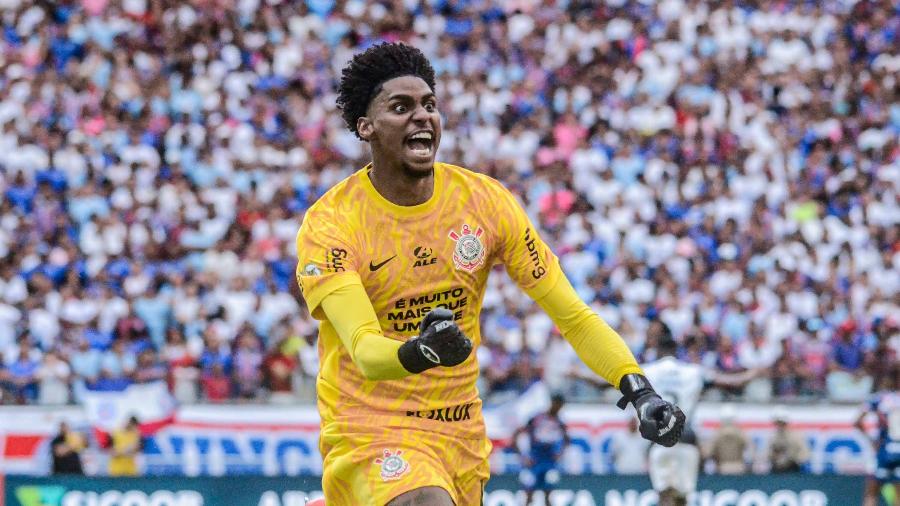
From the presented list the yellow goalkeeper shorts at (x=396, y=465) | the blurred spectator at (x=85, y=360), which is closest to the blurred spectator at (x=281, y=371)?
the blurred spectator at (x=85, y=360)

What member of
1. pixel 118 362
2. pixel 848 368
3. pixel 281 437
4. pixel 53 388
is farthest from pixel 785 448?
pixel 53 388

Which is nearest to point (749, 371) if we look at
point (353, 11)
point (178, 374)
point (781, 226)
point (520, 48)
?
point (781, 226)

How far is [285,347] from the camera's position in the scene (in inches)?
641

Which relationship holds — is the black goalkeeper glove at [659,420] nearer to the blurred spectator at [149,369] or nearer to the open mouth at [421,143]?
the open mouth at [421,143]

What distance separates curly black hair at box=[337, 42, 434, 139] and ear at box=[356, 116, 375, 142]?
1.0 inches

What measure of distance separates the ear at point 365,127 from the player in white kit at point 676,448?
22.0ft

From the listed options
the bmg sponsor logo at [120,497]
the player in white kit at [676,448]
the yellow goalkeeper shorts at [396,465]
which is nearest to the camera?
the yellow goalkeeper shorts at [396,465]

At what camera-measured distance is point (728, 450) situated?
1490 centimetres

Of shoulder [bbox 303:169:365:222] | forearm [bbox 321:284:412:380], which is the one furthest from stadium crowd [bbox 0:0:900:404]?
forearm [bbox 321:284:412:380]

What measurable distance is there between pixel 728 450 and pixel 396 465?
946 centimetres

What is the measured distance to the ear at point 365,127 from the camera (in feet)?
20.0

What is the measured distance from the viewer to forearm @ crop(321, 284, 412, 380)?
5.49 meters

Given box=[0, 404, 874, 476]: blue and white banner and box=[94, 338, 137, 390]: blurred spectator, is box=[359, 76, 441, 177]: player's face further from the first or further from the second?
box=[94, 338, 137, 390]: blurred spectator

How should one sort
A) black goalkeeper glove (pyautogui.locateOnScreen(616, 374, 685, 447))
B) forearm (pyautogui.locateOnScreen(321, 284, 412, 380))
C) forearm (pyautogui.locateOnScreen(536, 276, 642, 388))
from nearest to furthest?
forearm (pyautogui.locateOnScreen(321, 284, 412, 380)) → black goalkeeper glove (pyautogui.locateOnScreen(616, 374, 685, 447)) → forearm (pyautogui.locateOnScreen(536, 276, 642, 388))
